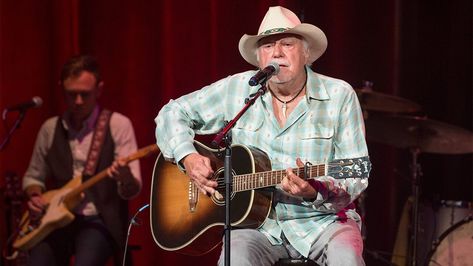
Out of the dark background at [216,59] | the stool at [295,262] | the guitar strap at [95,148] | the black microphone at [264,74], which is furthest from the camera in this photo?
the dark background at [216,59]

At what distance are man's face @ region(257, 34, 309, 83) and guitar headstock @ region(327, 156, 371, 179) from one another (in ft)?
2.10

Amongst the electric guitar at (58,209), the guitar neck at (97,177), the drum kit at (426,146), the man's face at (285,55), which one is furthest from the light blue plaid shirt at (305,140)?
the drum kit at (426,146)

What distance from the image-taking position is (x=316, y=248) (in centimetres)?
352

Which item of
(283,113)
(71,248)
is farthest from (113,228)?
(283,113)

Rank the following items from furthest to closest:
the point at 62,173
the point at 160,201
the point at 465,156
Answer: the point at 465,156, the point at 62,173, the point at 160,201

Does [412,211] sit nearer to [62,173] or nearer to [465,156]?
[465,156]

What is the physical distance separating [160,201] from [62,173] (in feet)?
4.04

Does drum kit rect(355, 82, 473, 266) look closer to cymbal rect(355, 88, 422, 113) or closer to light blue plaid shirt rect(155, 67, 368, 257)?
cymbal rect(355, 88, 422, 113)

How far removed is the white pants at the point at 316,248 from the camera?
3289mm

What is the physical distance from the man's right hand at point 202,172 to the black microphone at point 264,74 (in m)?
0.52

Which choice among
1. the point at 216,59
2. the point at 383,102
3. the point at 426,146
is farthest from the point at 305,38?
the point at 426,146

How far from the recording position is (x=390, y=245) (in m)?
5.73

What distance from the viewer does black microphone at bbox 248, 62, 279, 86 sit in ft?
10.5

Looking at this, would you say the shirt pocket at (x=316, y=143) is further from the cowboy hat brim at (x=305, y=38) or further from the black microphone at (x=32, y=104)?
the black microphone at (x=32, y=104)
